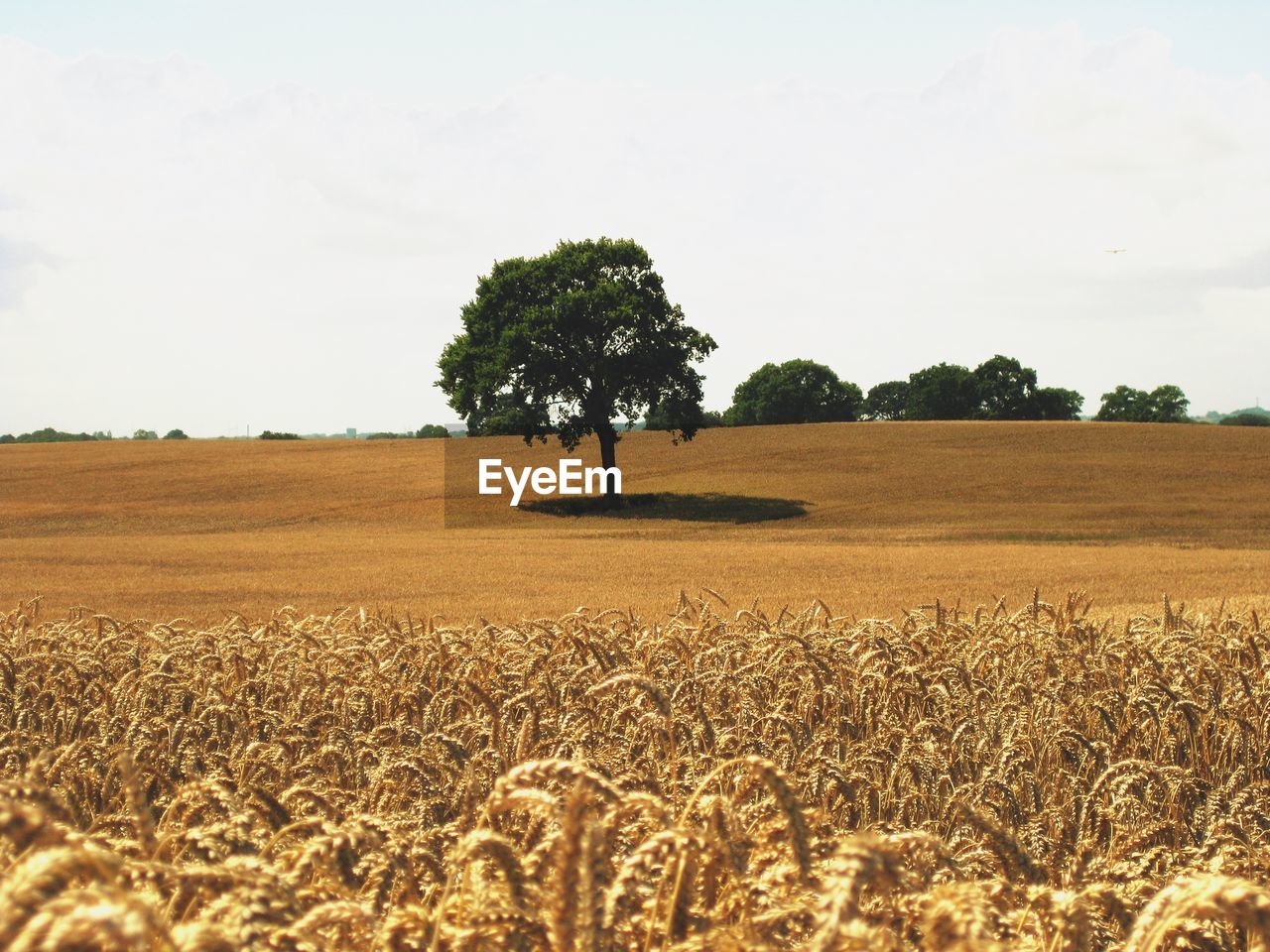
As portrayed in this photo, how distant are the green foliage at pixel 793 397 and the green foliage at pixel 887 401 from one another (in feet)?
39.8

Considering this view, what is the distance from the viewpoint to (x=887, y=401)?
5084 inches

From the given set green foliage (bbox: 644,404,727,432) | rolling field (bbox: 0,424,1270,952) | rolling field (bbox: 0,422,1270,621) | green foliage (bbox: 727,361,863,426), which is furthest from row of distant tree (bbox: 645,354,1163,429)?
rolling field (bbox: 0,424,1270,952)

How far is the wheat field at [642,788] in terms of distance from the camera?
157 cm

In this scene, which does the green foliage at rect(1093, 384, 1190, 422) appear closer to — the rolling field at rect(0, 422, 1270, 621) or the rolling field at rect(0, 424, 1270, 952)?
the rolling field at rect(0, 422, 1270, 621)

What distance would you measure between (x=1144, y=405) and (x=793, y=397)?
5060 cm

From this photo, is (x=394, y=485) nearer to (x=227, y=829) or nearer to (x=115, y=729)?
(x=115, y=729)

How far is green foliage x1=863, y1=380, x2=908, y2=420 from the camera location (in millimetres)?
127688

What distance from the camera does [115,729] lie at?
18.0 feet

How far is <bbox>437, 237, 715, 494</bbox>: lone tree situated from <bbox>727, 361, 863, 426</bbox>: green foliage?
60.0 meters

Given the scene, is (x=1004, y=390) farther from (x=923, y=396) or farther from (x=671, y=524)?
(x=671, y=524)

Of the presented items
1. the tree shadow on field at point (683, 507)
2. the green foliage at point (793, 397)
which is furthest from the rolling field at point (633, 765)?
the green foliage at point (793, 397)

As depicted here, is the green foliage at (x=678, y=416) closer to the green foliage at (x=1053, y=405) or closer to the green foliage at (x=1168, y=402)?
the green foliage at (x=1053, y=405)

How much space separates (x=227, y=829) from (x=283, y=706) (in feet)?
15.0

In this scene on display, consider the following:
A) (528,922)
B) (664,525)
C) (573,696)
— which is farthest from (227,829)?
(664,525)
